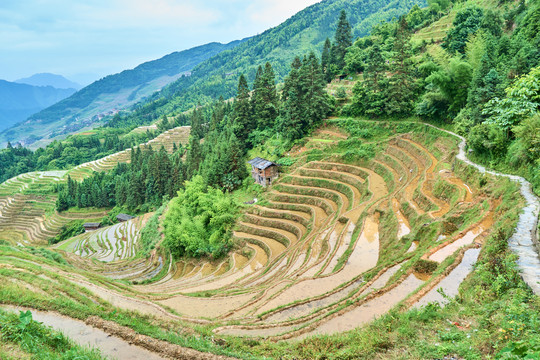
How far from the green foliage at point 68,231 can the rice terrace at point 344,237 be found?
57.8 ft

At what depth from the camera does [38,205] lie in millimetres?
84500

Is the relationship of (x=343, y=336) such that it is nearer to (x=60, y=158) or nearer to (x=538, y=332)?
(x=538, y=332)

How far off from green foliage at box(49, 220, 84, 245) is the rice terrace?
17.6m

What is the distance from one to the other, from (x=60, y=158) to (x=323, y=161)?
5460 inches

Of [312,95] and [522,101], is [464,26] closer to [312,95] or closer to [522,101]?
[312,95]

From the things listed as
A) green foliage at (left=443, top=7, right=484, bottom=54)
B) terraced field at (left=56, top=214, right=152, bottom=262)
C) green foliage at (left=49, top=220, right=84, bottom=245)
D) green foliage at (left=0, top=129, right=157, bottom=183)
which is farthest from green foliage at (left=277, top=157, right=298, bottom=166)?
green foliage at (left=0, top=129, right=157, bottom=183)

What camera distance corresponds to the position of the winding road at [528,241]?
797 centimetres

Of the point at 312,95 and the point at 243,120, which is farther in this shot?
the point at 243,120

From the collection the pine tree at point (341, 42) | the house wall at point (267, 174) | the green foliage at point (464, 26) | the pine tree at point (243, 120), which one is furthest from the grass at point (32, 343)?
the pine tree at point (341, 42)

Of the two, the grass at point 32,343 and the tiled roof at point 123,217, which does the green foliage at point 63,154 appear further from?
the grass at point 32,343

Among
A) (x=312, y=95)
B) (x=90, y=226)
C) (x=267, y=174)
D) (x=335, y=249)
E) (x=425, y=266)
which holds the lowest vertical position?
(x=90, y=226)

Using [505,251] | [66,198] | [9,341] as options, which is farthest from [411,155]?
[66,198]

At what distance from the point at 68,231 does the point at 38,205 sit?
28885mm

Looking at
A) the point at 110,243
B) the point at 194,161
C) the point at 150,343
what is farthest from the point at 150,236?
the point at 150,343
